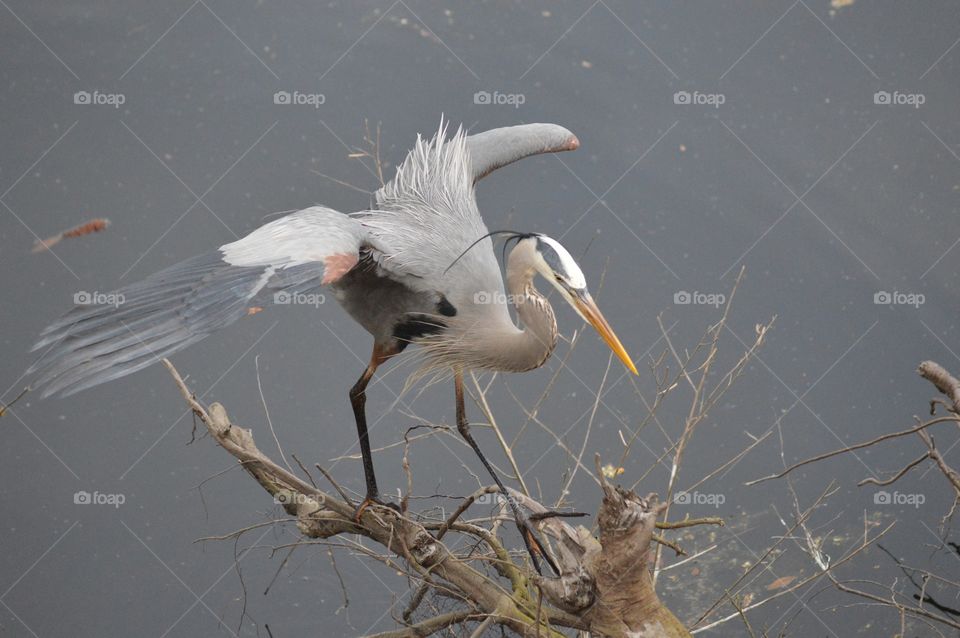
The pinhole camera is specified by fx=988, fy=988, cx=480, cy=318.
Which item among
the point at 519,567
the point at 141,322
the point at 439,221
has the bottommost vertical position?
the point at 519,567

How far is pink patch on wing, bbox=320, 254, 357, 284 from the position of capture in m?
1.89

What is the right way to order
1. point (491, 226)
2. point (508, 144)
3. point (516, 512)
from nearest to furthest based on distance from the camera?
point (516, 512) < point (508, 144) < point (491, 226)

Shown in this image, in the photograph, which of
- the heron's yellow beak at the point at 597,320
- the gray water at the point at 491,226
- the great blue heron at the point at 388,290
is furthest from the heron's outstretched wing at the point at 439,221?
the gray water at the point at 491,226

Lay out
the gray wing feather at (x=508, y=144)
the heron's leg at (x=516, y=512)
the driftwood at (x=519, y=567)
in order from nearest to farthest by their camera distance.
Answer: the driftwood at (x=519, y=567) < the heron's leg at (x=516, y=512) < the gray wing feather at (x=508, y=144)

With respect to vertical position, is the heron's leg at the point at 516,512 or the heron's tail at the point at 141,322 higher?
the heron's tail at the point at 141,322

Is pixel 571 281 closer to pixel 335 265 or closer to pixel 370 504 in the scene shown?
pixel 335 265

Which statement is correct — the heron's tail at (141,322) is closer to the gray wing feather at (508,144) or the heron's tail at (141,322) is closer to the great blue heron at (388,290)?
the great blue heron at (388,290)

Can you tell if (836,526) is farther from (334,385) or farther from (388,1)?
(388,1)

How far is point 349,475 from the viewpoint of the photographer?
367cm

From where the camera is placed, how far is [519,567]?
80.7 inches

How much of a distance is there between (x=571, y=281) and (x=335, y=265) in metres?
0.48

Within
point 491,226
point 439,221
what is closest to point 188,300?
point 439,221

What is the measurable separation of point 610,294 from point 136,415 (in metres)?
1.77

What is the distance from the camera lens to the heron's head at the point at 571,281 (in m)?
2.02
